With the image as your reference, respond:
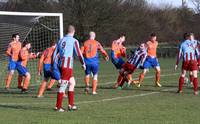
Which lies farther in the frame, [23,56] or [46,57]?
[23,56]

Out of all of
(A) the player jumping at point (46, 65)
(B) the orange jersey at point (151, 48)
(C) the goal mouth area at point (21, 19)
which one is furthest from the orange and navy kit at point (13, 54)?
(B) the orange jersey at point (151, 48)

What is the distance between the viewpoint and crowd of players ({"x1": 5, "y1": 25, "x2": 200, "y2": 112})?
13.9m

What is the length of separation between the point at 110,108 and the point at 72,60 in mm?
1533

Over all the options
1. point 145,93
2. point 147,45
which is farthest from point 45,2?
point 145,93

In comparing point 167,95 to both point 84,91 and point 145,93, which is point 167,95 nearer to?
point 145,93

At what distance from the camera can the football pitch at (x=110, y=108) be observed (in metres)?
11.9

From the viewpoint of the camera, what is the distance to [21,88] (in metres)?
20.7

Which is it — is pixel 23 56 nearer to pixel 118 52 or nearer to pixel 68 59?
pixel 118 52

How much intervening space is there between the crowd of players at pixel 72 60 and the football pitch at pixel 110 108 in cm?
49

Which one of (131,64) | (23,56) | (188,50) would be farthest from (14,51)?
(188,50)

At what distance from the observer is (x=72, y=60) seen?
14.0 metres

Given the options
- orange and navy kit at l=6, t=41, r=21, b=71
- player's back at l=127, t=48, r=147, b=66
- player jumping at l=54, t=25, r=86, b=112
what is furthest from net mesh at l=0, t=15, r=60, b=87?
player jumping at l=54, t=25, r=86, b=112

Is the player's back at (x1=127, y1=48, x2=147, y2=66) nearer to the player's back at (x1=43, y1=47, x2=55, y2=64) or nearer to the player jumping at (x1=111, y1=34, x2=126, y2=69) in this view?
the player jumping at (x1=111, y1=34, x2=126, y2=69)

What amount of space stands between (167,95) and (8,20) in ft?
31.6
